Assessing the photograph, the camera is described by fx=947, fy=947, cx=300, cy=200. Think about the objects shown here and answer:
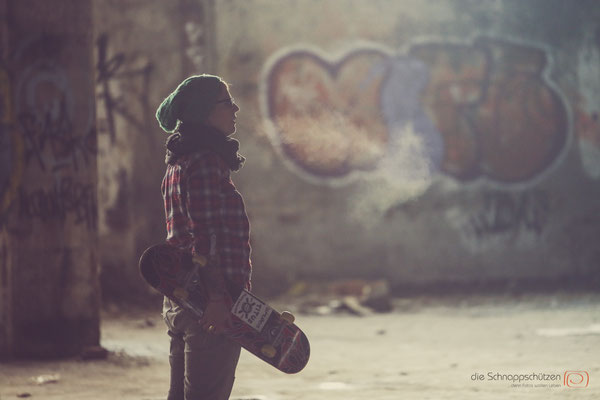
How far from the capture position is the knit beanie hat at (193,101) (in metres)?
3.45

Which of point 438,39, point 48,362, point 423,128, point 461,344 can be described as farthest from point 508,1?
point 48,362

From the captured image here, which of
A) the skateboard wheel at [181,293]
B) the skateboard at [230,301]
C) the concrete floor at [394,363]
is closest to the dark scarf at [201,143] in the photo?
the skateboard at [230,301]

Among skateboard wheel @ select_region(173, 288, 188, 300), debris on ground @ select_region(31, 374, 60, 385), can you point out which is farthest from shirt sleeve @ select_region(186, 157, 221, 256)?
debris on ground @ select_region(31, 374, 60, 385)

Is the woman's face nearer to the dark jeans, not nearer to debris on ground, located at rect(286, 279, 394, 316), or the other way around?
the dark jeans

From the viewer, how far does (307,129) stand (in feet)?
35.5

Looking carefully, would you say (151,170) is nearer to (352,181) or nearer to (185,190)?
(352,181)

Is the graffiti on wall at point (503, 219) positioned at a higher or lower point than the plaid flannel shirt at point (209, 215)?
lower

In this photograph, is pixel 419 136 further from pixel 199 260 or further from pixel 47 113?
pixel 199 260

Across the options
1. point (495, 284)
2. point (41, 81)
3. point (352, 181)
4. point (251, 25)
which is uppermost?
point (251, 25)

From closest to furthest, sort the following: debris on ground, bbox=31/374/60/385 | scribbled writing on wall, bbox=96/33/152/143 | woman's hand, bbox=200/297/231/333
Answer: woman's hand, bbox=200/297/231/333 < debris on ground, bbox=31/374/60/385 < scribbled writing on wall, bbox=96/33/152/143

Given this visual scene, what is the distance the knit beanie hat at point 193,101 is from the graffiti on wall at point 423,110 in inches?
288

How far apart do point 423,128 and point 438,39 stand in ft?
3.45

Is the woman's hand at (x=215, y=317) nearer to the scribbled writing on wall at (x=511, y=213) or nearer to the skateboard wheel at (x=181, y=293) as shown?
the skateboard wheel at (x=181, y=293)

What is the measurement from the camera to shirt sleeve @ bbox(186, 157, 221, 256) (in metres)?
3.32
